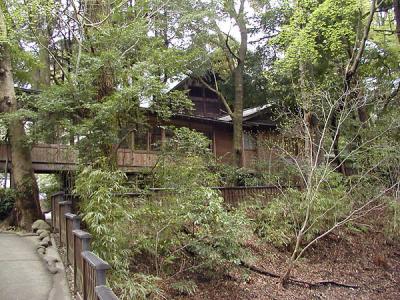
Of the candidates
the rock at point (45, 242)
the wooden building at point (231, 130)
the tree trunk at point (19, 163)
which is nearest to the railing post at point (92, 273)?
the rock at point (45, 242)

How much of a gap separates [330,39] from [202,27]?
5850 mm

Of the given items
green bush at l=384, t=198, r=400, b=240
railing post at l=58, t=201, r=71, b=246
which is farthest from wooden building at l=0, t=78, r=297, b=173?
green bush at l=384, t=198, r=400, b=240

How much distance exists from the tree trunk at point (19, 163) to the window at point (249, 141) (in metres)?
11.5

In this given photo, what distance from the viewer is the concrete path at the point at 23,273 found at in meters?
5.70

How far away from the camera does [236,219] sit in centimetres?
780

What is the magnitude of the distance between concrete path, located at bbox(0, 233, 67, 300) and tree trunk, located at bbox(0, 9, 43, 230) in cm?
185

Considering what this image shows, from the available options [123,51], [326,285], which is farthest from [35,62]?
[326,285]

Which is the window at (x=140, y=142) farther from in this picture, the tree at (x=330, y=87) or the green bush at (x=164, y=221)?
the green bush at (x=164, y=221)

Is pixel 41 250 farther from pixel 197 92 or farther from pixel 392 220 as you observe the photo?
pixel 197 92

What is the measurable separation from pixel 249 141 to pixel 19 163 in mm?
11968

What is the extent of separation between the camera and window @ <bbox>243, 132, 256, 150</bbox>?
1978cm

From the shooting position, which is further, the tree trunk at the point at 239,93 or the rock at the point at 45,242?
the tree trunk at the point at 239,93

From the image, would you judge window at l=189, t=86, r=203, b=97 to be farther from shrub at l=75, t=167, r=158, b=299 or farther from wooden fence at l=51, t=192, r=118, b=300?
wooden fence at l=51, t=192, r=118, b=300

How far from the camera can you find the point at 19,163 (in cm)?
1102
